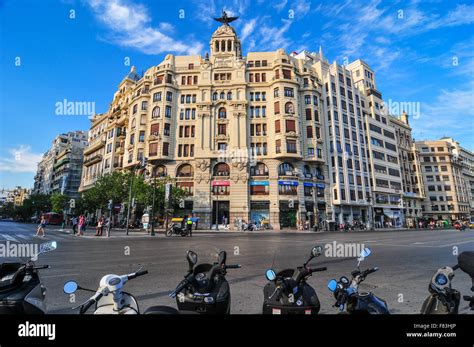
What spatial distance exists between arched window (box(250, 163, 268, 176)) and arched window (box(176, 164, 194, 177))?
975 centimetres

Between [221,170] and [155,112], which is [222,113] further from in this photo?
[155,112]

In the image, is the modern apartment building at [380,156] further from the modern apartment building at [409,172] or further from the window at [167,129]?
the window at [167,129]

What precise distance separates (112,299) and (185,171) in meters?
39.5

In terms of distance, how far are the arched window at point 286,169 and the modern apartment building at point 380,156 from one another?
63.1ft

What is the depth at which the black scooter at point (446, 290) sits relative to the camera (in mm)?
1991

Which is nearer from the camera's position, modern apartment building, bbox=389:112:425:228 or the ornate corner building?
the ornate corner building

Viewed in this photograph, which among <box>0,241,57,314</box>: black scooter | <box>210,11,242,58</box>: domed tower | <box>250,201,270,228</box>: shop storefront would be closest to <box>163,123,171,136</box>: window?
<box>210,11,242,58</box>: domed tower

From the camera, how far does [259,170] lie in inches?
1559

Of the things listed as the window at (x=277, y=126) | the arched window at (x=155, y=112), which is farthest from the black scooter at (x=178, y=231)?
the arched window at (x=155, y=112)

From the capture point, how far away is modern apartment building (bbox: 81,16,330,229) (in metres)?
38.3

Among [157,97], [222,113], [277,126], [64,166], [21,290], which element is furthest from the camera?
[64,166]

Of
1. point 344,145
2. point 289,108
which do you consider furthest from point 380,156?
point 289,108

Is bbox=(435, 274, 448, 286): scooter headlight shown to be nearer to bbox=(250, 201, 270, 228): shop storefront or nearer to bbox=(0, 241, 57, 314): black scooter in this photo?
bbox=(0, 241, 57, 314): black scooter

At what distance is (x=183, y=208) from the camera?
1524 inches
